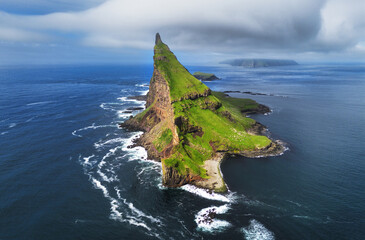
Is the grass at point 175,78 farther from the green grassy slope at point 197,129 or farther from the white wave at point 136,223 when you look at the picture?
the white wave at point 136,223

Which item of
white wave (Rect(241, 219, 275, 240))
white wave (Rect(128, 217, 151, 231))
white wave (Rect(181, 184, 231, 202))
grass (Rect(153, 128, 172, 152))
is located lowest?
white wave (Rect(128, 217, 151, 231))

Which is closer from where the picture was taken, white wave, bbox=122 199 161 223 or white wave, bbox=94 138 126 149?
white wave, bbox=122 199 161 223

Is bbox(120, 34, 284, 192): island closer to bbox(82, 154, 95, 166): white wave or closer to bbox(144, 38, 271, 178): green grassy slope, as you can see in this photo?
bbox(144, 38, 271, 178): green grassy slope

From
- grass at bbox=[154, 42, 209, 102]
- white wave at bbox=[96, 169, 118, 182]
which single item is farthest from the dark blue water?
grass at bbox=[154, 42, 209, 102]

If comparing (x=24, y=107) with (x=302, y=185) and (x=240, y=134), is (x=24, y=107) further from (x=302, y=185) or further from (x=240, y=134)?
(x=302, y=185)

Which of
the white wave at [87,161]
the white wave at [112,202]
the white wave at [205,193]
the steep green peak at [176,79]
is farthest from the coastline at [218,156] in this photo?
the steep green peak at [176,79]

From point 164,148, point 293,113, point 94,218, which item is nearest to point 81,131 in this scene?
point 164,148

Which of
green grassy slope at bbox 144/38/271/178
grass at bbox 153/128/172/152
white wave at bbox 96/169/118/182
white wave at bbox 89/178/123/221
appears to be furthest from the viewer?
grass at bbox 153/128/172/152
